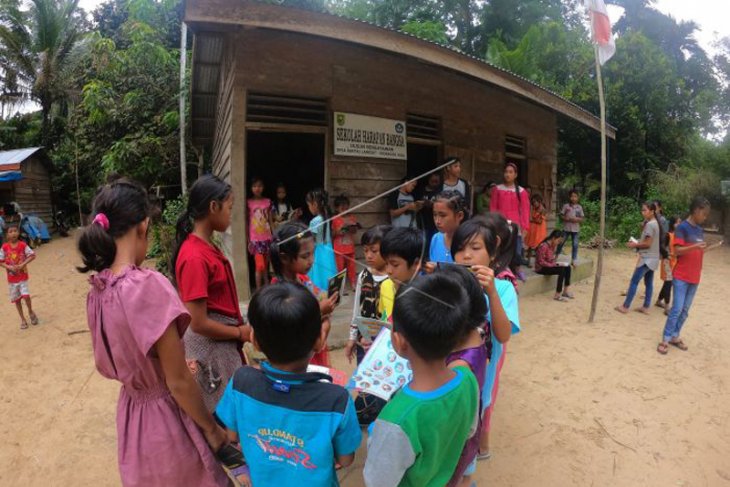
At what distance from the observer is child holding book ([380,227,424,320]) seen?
2.20m

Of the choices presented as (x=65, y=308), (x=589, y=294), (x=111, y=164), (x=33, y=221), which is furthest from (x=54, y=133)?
(x=589, y=294)

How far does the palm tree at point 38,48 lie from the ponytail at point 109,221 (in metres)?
19.8

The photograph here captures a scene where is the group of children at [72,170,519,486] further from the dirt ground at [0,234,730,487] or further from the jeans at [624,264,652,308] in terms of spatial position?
the jeans at [624,264,652,308]

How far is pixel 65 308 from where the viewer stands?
6.35 metres

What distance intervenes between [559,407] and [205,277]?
2876 millimetres

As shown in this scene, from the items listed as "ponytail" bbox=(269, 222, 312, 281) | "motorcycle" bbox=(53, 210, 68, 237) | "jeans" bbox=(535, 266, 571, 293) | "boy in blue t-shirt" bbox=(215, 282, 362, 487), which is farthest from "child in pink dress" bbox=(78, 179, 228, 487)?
"motorcycle" bbox=(53, 210, 68, 237)

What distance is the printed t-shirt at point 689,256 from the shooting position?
4.00 meters

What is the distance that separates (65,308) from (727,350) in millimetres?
8626

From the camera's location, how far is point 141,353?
126 centimetres

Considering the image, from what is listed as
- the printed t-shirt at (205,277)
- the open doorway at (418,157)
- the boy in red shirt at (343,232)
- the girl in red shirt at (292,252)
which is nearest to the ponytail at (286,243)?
the girl in red shirt at (292,252)

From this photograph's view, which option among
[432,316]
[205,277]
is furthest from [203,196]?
[432,316]

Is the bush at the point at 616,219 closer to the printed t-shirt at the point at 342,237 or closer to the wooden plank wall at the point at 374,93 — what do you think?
the wooden plank wall at the point at 374,93

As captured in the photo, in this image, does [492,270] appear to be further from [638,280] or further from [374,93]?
[638,280]

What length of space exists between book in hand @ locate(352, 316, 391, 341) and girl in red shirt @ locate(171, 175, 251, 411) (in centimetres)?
65
